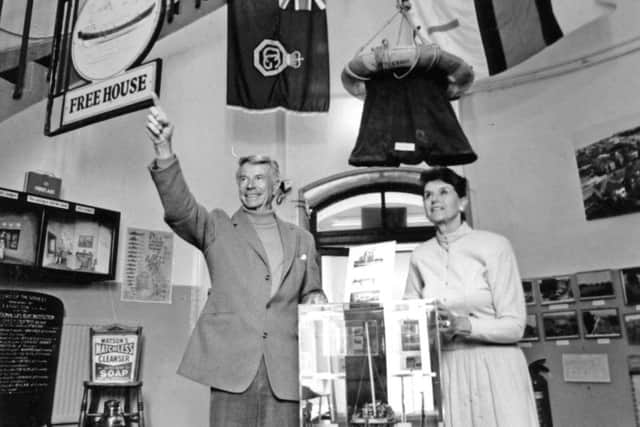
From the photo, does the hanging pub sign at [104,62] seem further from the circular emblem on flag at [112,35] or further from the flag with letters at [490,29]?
the flag with letters at [490,29]

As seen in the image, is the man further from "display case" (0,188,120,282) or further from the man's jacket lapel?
"display case" (0,188,120,282)

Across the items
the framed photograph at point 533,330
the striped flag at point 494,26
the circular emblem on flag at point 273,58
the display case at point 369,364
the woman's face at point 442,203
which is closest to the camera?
the display case at point 369,364

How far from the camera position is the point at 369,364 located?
1699 millimetres

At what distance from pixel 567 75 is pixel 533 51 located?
0.85m

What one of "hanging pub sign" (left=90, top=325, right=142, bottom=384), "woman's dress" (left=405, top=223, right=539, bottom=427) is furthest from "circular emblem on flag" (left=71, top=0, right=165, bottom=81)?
"woman's dress" (left=405, top=223, right=539, bottom=427)

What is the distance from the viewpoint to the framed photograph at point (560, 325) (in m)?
3.93

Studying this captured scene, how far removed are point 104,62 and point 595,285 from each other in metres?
3.43

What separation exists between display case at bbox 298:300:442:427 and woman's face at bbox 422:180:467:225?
1.73 feet

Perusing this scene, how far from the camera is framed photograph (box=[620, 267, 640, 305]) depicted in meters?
3.67

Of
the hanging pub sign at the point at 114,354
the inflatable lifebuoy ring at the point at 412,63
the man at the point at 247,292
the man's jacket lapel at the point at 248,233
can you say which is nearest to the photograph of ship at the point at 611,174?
the inflatable lifebuoy ring at the point at 412,63

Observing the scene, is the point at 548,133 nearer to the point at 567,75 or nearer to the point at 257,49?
the point at 567,75

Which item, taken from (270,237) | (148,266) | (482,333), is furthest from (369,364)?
(148,266)

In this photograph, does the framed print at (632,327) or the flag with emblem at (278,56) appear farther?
the flag with emblem at (278,56)

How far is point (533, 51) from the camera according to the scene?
358 centimetres
